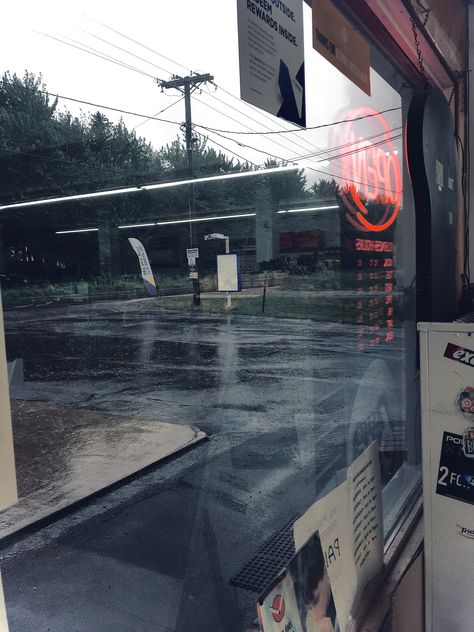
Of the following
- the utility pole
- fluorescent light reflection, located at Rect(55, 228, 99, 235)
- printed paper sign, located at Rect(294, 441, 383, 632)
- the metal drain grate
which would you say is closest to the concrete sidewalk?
the metal drain grate

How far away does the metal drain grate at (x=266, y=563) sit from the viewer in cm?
218

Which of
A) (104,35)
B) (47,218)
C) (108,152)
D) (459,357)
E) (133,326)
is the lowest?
(133,326)

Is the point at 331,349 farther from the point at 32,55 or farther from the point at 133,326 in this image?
the point at 32,55

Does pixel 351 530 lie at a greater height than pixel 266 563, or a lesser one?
greater

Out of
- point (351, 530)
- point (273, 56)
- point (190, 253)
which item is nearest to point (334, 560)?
point (351, 530)

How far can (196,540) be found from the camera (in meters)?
2.61

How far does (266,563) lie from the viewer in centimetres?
238

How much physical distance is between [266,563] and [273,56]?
81.0 inches

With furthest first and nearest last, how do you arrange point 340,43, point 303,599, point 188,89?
1. point 188,89
2. point 340,43
3. point 303,599

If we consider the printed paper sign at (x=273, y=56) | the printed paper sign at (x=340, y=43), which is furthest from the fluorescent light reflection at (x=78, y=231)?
the printed paper sign at (x=340, y=43)

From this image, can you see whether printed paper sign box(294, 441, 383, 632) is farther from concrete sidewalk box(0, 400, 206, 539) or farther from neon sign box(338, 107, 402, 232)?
concrete sidewalk box(0, 400, 206, 539)

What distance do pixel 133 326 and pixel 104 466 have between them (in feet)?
13.1

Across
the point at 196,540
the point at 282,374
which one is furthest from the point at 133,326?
the point at 196,540

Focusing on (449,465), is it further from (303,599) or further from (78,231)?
(78,231)
